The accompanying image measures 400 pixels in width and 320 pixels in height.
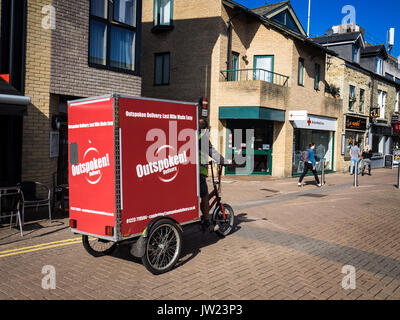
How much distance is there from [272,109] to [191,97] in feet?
13.4

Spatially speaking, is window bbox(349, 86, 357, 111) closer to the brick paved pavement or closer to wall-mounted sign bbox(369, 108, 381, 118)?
wall-mounted sign bbox(369, 108, 381, 118)

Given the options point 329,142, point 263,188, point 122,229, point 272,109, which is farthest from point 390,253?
point 329,142

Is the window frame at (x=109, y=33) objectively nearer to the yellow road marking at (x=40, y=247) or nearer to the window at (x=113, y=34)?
the window at (x=113, y=34)

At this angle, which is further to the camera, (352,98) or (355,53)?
(355,53)

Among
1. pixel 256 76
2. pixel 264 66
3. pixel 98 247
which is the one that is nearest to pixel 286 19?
pixel 264 66

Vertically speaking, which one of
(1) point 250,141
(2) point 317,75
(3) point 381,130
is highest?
(2) point 317,75

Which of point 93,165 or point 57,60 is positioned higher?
point 57,60

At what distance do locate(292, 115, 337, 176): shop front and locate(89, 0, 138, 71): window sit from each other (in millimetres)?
10463

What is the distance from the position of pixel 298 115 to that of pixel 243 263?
540 inches

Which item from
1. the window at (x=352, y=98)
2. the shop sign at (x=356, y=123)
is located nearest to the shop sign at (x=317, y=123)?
the shop sign at (x=356, y=123)

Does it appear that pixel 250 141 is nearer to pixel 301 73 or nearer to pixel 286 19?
pixel 301 73

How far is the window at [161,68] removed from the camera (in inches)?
760

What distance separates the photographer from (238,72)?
1850cm

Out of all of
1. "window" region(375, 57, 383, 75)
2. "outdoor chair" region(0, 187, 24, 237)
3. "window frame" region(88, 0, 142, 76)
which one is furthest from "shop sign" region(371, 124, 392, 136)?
"outdoor chair" region(0, 187, 24, 237)
